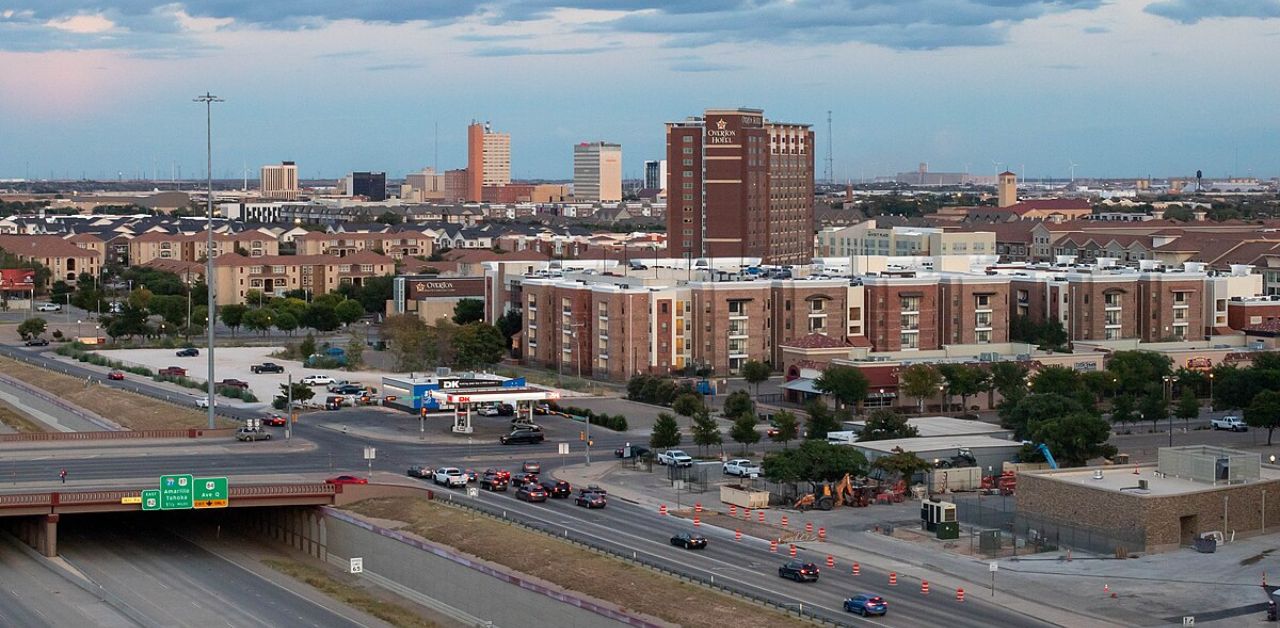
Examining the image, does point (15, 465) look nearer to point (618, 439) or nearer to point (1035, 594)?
point (618, 439)

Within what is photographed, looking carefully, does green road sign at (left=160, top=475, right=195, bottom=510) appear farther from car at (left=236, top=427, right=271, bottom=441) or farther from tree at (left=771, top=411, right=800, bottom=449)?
tree at (left=771, top=411, right=800, bottom=449)

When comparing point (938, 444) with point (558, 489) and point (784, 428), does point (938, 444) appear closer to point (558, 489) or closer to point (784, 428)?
point (784, 428)

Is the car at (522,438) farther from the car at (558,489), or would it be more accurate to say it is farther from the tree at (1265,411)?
the tree at (1265,411)

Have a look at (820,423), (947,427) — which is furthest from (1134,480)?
(820,423)

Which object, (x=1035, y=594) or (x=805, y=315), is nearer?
(x=1035, y=594)

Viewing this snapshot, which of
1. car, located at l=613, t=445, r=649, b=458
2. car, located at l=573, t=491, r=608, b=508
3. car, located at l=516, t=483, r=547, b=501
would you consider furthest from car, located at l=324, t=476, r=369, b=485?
car, located at l=613, t=445, r=649, b=458

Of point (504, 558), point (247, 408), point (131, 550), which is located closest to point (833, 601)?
point (504, 558)

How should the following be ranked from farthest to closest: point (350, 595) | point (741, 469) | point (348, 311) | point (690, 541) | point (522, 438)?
point (348, 311), point (522, 438), point (741, 469), point (350, 595), point (690, 541)
